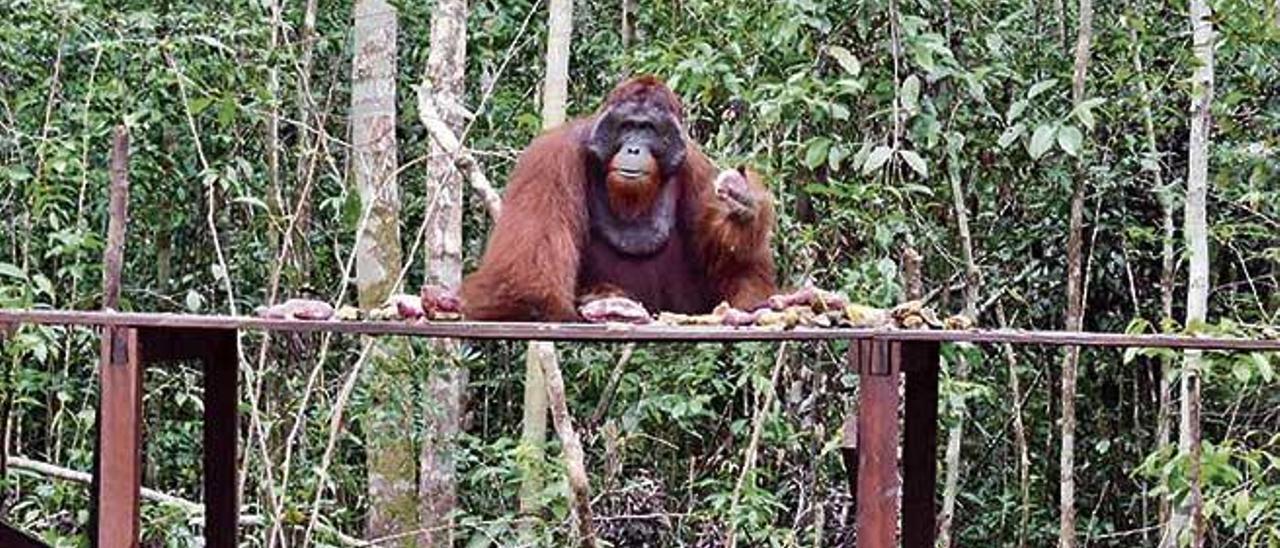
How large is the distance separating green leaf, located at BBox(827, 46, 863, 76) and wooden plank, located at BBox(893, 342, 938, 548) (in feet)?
4.58

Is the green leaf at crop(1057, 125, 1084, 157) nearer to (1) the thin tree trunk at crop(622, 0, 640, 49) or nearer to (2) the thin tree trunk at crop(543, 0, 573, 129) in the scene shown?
(2) the thin tree trunk at crop(543, 0, 573, 129)

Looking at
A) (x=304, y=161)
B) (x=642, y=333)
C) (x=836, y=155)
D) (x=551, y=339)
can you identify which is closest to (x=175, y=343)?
(x=551, y=339)

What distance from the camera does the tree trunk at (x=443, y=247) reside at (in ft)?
15.9

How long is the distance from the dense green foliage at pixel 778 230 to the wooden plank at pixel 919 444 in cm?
95

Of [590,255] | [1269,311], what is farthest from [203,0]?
[1269,311]


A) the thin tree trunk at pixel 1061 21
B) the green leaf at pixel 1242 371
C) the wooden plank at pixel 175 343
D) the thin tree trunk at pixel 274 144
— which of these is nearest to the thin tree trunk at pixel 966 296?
the thin tree trunk at pixel 1061 21

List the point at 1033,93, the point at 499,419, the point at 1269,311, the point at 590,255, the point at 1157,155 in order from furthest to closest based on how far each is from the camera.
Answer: the point at 499,419
the point at 1269,311
the point at 1157,155
the point at 1033,93
the point at 590,255

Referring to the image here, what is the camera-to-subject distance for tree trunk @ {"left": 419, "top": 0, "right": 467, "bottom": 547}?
15.9 ft

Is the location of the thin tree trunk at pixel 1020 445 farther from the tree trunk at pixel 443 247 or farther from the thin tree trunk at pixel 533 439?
the tree trunk at pixel 443 247

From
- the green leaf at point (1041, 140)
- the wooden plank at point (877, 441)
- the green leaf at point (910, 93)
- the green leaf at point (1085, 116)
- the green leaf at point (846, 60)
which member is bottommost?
the wooden plank at point (877, 441)

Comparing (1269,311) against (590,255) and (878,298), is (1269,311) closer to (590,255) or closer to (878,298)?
(878,298)

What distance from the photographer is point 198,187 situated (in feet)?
22.1

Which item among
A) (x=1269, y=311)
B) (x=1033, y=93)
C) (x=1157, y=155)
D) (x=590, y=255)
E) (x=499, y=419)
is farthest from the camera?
(x=499, y=419)

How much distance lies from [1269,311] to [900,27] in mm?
2083
